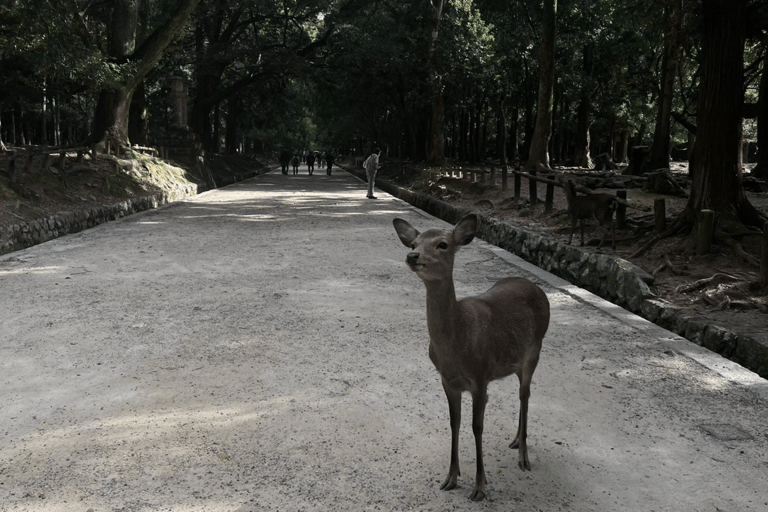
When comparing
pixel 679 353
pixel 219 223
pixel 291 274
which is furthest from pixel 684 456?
Answer: pixel 219 223

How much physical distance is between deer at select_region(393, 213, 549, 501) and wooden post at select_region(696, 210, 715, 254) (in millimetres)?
5931

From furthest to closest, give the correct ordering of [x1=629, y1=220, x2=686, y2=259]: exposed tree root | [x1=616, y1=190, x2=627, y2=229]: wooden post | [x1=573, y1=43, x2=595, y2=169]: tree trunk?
[x1=573, y1=43, x2=595, y2=169]: tree trunk < [x1=616, y1=190, x2=627, y2=229]: wooden post < [x1=629, y1=220, x2=686, y2=259]: exposed tree root

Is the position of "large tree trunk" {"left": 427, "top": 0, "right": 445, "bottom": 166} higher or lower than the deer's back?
higher

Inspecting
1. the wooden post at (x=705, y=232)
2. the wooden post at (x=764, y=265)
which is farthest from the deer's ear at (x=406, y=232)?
the wooden post at (x=705, y=232)

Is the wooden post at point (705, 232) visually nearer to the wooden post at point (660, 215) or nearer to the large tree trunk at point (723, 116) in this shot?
the large tree trunk at point (723, 116)

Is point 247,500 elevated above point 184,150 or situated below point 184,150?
below

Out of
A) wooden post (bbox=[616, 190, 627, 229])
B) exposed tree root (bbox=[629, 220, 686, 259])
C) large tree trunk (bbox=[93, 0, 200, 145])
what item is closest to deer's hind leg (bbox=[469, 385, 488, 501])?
exposed tree root (bbox=[629, 220, 686, 259])

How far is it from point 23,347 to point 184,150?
80.5 feet

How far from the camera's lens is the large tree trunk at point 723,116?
356 inches

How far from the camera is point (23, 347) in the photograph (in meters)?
5.59

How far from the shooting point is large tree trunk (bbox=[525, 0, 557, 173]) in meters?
21.1

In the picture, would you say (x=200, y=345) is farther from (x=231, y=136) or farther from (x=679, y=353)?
(x=231, y=136)

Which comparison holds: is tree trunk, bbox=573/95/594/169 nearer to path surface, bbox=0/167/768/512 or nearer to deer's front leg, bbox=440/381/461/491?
path surface, bbox=0/167/768/512

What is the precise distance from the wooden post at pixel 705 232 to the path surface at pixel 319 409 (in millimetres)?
1908
